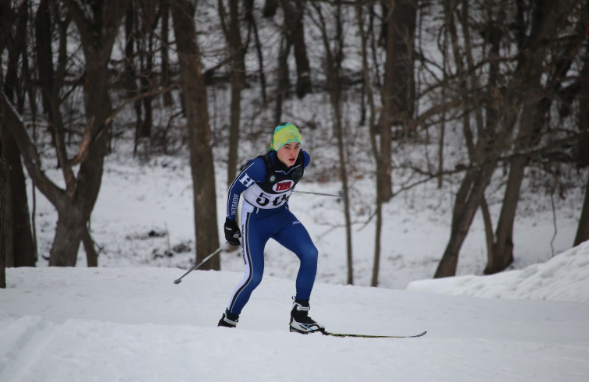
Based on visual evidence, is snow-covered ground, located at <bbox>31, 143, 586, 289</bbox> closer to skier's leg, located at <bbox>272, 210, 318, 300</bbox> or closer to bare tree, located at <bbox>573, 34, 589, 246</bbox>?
bare tree, located at <bbox>573, 34, 589, 246</bbox>

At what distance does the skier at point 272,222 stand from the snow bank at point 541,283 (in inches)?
175

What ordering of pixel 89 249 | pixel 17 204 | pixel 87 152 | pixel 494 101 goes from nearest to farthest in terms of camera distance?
pixel 87 152 < pixel 17 204 < pixel 89 249 < pixel 494 101

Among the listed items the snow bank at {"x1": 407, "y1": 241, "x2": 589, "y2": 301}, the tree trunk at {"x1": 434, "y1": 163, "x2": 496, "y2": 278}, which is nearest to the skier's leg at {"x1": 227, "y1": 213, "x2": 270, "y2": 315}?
the snow bank at {"x1": 407, "y1": 241, "x2": 589, "y2": 301}

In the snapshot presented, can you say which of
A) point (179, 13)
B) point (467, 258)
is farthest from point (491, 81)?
point (179, 13)

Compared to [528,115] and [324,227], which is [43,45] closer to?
[324,227]

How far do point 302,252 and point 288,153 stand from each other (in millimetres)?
907

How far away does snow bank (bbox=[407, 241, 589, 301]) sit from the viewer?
23.9 ft

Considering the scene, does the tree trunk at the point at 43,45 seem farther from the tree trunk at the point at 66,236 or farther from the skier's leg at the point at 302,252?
the skier's leg at the point at 302,252

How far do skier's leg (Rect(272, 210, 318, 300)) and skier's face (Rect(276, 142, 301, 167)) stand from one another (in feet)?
1.88

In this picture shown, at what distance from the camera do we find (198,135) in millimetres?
9883

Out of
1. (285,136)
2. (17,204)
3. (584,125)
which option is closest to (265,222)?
(285,136)

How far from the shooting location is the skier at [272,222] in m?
4.55

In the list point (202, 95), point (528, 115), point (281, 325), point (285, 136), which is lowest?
point (281, 325)

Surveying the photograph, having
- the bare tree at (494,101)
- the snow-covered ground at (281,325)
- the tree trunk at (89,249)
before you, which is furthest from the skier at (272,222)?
the tree trunk at (89,249)
